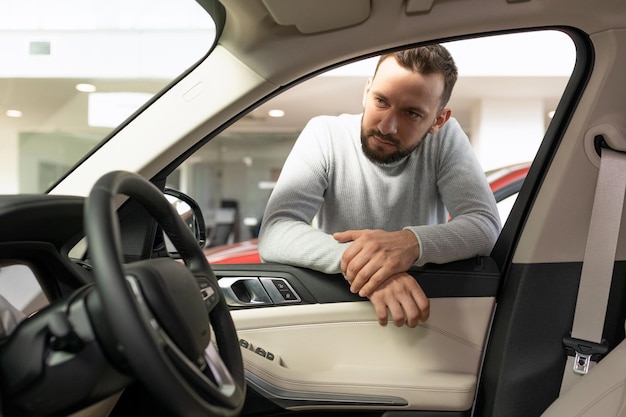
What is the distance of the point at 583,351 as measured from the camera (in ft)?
4.42

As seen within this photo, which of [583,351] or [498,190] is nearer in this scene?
[583,351]

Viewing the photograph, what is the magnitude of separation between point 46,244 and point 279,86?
607 millimetres

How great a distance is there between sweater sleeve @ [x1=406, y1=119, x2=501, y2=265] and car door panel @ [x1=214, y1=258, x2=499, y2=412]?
54 mm

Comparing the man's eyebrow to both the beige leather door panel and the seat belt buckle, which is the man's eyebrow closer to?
the beige leather door panel

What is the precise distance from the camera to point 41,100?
110 inches

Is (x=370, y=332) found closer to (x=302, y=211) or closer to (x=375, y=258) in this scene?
(x=375, y=258)

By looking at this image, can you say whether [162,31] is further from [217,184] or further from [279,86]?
[217,184]

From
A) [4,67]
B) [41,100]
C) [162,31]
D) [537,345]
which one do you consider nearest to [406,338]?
[537,345]

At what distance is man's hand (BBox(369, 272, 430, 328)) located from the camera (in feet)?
4.50

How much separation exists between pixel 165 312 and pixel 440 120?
1.11m

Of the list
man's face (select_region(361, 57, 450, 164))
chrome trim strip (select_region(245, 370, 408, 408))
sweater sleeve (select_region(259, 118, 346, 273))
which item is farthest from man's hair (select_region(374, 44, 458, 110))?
chrome trim strip (select_region(245, 370, 408, 408))

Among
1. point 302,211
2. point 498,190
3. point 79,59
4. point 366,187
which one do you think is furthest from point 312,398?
point 79,59

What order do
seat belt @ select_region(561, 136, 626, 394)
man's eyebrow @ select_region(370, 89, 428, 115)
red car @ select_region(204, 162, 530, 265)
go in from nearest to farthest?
1. seat belt @ select_region(561, 136, 626, 394)
2. man's eyebrow @ select_region(370, 89, 428, 115)
3. red car @ select_region(204, 162, 530, 265)

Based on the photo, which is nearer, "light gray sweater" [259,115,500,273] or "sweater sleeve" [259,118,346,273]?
"sweater sleeve" [259,118,346,273]
